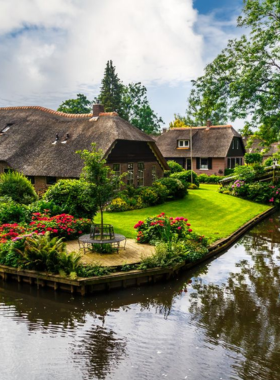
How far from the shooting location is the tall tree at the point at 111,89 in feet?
220

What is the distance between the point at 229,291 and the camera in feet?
44.2

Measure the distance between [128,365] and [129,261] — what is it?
568cm

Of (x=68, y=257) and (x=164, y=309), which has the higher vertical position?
(x=68, y=257)

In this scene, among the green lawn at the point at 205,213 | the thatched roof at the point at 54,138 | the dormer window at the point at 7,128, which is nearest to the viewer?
the green lawn at the point at 205,213

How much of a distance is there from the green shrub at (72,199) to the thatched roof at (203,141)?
99.0 ft

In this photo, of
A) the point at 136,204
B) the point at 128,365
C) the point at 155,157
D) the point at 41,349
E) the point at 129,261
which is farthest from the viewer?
the point at 155,157

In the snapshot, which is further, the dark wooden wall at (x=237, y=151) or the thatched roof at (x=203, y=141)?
the dark wooden wall at (x=237, y=151)

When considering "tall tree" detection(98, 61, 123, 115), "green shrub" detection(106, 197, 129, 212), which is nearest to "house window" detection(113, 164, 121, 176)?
"green shrub" detection(106, 197, 129, 212)

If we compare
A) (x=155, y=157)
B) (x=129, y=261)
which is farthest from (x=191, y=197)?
(x=129, y=261)

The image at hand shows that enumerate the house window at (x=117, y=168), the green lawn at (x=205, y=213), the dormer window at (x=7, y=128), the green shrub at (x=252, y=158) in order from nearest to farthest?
1. the green lawn at (x=205, y=213)
2. the house window at (x=117, y=168)
3. the dormer window at (x=7, y=128)
4. the green shrub at (x=252, y=158)

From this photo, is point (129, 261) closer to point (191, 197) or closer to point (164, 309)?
point (164, 309)

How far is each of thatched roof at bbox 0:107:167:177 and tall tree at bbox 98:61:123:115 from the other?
33291mm

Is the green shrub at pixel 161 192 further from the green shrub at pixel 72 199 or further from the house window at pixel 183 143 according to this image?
the house window at pixel 183 143

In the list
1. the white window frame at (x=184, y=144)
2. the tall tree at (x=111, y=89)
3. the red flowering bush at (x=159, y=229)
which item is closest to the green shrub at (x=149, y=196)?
the red flowering bush at (x=159, y=229)
